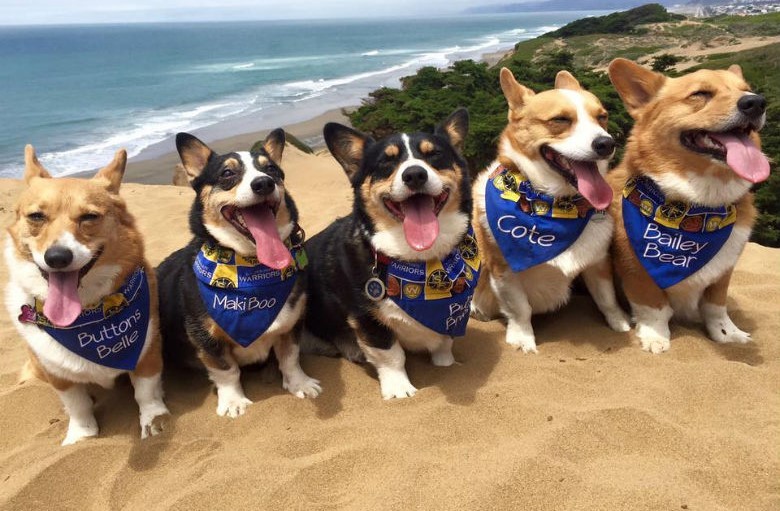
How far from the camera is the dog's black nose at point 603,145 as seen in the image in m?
2.99

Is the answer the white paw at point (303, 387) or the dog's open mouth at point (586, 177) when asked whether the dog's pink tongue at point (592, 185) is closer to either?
the dog's open mouth at point (586, 177)

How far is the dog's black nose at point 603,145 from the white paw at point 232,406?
8.21 ft

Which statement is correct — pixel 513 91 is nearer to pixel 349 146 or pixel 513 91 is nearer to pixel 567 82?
pixel 567 82

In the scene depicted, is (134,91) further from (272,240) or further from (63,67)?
(272,240)

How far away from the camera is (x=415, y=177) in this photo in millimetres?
2762

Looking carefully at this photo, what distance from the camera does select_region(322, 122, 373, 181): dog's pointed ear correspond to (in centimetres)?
314

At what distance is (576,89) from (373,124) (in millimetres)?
5867

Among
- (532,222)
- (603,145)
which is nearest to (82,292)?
(532,222)

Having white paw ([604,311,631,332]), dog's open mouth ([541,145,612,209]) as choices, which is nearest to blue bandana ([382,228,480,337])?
dog's open mouth ([541,145,612,209])

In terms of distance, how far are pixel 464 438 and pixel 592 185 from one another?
5.40 ft

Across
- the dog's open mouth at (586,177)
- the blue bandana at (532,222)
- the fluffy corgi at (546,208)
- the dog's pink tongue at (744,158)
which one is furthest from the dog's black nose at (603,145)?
the dog's pink tongue at (744,158)

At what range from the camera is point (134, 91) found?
2920 centimetres

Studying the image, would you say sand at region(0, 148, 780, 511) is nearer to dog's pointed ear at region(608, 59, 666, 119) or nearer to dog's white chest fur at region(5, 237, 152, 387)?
dog's white chest fur at region(5, 237, 152, 387)

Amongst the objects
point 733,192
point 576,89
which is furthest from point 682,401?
point 576,89
